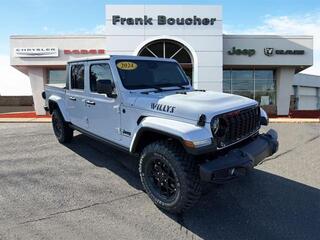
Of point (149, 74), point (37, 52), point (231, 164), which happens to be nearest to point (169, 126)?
point (231, 164)

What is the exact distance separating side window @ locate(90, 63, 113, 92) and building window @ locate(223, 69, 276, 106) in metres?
16.7

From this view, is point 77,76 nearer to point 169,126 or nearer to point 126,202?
point 126,202

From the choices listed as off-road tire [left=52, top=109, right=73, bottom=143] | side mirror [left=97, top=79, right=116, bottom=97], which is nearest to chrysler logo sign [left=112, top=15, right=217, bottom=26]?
off-road tire [left=52, top=109, right=73, bottom=143]

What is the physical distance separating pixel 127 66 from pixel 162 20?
44.5 feet

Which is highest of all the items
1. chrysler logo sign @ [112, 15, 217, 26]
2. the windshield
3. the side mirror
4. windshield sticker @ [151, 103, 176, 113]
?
chrysler logo sign @ [112, 15, 217, 26]

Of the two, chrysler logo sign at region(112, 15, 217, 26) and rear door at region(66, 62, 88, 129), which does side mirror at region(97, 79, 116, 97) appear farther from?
chrysler logo sign at region(112, 15, 217, 26)

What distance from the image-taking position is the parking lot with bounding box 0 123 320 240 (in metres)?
4.02

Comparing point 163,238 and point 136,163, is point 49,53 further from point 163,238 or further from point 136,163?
point 163,238

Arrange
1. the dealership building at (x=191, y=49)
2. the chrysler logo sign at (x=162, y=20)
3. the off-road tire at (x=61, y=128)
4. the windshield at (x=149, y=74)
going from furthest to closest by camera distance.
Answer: the dealership building at (x=191, y=49), the chrysler logo sign at (x=162, y=20), the off-road tire at (x=61, y=128), the windshield at (x=149, y=74)

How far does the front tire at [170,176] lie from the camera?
4082 mm

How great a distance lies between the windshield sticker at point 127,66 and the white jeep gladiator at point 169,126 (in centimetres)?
2

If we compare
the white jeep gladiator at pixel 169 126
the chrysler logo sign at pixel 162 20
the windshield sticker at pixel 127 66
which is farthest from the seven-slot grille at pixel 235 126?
the chrysler logo sign at pixel 162 20

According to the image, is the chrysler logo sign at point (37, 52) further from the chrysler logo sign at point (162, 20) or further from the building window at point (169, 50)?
the building window at point (169, 50)

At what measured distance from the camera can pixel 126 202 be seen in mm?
4844
